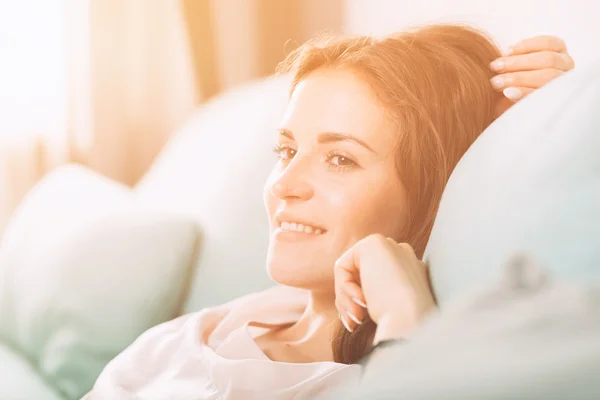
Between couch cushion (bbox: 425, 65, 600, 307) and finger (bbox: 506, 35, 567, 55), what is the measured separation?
16 centimetres

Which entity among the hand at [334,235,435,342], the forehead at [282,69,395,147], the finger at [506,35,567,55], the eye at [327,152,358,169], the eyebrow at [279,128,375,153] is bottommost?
the hand at [334,235,435,342]

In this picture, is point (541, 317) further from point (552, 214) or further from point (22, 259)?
point (22, 259)

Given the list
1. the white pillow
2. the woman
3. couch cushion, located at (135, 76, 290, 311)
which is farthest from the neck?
the white pillow

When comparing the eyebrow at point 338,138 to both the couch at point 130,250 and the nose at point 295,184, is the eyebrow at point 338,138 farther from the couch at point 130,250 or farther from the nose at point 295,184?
the couch at point 130,250

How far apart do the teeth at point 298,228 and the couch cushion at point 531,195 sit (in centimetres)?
12

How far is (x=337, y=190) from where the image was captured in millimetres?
651

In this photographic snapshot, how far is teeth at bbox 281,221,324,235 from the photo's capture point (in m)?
0.66

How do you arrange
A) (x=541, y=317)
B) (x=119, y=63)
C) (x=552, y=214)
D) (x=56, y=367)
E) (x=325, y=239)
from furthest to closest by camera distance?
1. (x=119, y=63)
2. (x=56, y=367)
3. (x=325, y=239)
4. (x=552, y=214)
5. (x=541, y=317)

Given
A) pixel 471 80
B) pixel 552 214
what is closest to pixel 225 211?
pixel 471 80

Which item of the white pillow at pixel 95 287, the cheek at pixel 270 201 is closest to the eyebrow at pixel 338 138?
the cheek at pixel 270 201

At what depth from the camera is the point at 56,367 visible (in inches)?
40.5

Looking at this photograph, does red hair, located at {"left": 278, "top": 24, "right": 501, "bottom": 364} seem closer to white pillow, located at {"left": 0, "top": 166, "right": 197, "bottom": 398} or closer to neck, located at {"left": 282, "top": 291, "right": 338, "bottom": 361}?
neck, located at {"left": 282, "top": 291, "right": 338, "bottom": 361}

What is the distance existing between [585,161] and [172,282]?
72cm

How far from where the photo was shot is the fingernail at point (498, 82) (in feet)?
2.28
